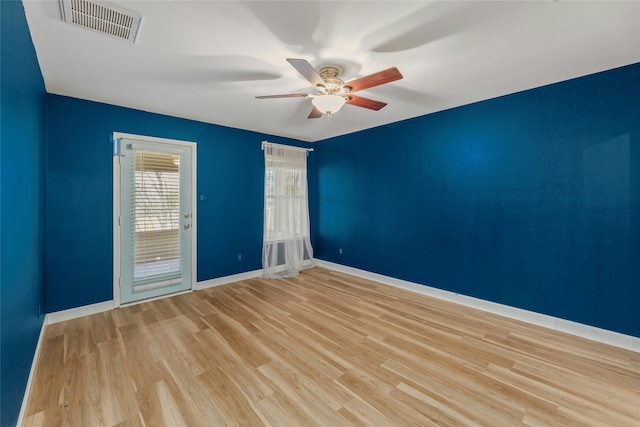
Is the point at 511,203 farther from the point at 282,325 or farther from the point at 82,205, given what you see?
the point at 82,205

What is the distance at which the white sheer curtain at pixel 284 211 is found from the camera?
469 cm

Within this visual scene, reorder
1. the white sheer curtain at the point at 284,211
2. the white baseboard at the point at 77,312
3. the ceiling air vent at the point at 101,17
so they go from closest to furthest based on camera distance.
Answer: the ceiling air vent at the point at 101,17
the white baseboard at the point at 77,312
the white sheer curtain at the point at 284,211

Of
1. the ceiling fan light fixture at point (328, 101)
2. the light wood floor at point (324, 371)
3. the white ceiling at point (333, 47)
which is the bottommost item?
the light wood floor at point (324, 371)

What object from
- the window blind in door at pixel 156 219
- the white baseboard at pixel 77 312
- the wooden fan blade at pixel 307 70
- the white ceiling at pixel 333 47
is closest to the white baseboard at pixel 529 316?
the white ceiling at pixel 333 47

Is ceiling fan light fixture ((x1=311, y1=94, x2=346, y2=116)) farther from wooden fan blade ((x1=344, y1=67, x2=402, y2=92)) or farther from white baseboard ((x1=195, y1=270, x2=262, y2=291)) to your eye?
white baseboard ((x1=195, y1=270, x2=262, y2=291))

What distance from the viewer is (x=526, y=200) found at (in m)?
2.93

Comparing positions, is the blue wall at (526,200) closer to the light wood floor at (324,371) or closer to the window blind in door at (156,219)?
the light wood floor at (324,371)

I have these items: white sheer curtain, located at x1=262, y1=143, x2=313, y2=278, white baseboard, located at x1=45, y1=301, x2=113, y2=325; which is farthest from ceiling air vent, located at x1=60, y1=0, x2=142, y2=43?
white baseboard, located at x1=45, y1=301, x2=113, y2=325

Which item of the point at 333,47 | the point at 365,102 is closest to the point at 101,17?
the point at 333,47

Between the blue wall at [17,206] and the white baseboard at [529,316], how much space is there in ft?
13.2

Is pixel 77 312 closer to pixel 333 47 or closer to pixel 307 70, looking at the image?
pixel 307 70

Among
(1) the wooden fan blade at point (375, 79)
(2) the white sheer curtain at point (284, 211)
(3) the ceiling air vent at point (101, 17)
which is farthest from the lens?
(2) the white sheer curtain at point (284, 211)

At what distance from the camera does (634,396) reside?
6.04ft

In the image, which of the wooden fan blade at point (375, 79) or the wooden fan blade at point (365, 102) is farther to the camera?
the wooden fan blade at point (365, 102)
